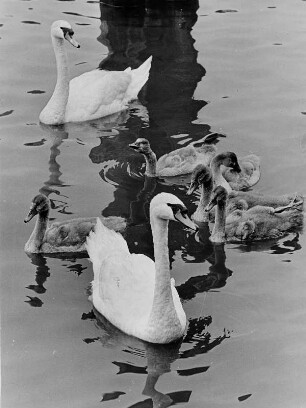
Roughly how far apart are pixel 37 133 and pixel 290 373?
5934 mm

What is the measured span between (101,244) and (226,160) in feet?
7.71

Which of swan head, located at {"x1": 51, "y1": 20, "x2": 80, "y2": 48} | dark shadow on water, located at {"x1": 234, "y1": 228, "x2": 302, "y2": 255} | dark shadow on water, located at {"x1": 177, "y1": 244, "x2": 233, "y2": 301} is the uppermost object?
swan head, located at {"x1": 51, "y1": 20, "x2": 80, "y2": 48}

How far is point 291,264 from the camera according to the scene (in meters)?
10.3

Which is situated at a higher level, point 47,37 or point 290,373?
point 47,37

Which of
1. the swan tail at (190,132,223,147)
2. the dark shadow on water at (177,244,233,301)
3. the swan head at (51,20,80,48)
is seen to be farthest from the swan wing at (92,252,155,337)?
the swan head at (51,20,80,48)

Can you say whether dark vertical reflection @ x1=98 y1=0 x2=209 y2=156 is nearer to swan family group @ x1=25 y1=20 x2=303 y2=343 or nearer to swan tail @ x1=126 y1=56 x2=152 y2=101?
swan tail @ x1=126 y1=56 x2=152 y2=101

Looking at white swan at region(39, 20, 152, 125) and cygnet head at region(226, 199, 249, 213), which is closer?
cygnet head at region(226, 199, 249, 213)

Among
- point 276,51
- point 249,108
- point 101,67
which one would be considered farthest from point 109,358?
point 276,51

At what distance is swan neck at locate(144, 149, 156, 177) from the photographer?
1211 centimetres

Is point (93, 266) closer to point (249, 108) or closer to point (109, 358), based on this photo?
point (109, 358)

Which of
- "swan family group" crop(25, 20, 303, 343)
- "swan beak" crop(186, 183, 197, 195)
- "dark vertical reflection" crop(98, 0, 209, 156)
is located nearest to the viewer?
"swan family group" crop(25, 20, 303, 343)

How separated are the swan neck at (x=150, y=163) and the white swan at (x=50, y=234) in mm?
1747

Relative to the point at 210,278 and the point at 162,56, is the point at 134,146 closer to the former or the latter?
the point at 210,278

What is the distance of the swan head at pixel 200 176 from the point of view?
11273 millimetres
